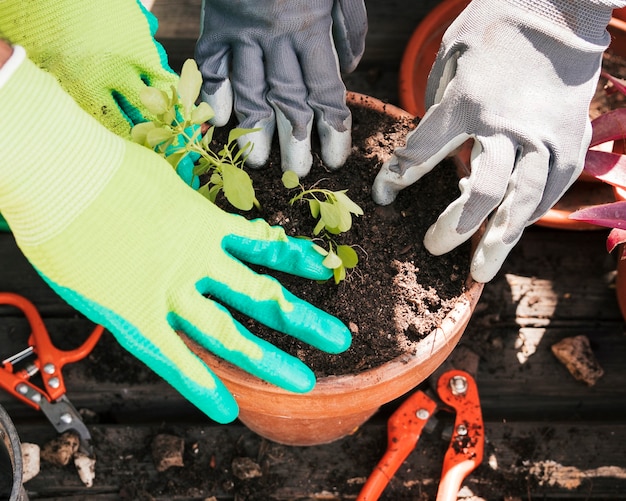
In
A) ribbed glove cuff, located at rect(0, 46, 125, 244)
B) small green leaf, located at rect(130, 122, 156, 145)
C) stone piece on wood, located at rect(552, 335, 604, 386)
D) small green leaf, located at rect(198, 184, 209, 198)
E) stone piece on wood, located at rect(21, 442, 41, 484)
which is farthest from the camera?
stone piece on wood, located at rect(552, 335, 604, 386)

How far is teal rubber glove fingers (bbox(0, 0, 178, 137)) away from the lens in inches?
41.7

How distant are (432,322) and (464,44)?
437mm

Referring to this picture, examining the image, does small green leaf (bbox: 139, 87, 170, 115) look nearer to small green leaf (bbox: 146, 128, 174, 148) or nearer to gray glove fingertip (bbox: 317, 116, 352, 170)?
small green leaf (bbox: 146, 128, 174, 148)

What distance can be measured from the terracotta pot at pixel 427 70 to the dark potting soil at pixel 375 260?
1.07 ft

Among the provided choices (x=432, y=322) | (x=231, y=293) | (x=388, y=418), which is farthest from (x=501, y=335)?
(x=231, y=293)

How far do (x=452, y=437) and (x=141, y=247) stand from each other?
29.4 inches

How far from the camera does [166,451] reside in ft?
4.37

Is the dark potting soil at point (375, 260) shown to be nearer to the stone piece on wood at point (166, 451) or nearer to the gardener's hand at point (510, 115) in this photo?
the gardener's hand at point (510, 115)

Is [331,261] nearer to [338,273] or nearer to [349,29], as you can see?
[338,273]

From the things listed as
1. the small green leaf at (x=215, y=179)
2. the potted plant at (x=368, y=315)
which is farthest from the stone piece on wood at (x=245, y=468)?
the small green leaf at (x=215, y=179)

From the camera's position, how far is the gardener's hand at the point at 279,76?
1.12 metres

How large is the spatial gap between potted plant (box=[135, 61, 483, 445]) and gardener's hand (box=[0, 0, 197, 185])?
7.0 inches

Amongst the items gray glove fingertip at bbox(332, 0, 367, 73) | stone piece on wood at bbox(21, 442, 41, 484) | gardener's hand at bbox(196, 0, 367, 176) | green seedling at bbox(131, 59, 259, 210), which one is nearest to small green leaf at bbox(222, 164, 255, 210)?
green seedling at bbox(131, 59, 259, 210)

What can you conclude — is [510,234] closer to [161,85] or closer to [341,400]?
[341,400]
